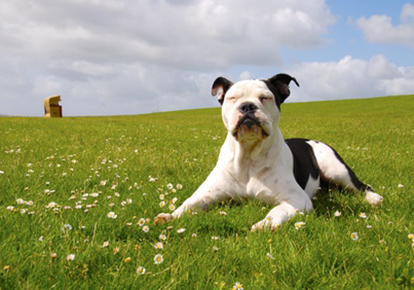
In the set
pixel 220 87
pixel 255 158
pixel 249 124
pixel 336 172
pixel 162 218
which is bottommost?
pixel 162 218

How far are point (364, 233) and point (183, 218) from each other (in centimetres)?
208

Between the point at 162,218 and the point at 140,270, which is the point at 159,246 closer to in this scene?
the point at 140,270

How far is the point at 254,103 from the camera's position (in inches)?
186

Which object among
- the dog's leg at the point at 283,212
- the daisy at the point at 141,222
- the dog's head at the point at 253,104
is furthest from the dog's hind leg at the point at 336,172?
the daisy at the point at 141,222

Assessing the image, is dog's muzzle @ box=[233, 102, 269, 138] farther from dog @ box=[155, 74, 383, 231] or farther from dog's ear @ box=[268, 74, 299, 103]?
dog's ear @ box=[268, 74, 299, 103]

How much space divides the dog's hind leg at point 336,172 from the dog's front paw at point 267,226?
2.42 m

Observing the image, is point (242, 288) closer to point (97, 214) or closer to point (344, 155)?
point (97, 214)

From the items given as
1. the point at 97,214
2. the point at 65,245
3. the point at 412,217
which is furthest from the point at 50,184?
the point at 412,217

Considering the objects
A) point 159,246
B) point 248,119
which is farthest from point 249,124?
point 159,246

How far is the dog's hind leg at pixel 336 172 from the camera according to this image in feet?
19.5

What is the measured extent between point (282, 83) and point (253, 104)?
2.94ft

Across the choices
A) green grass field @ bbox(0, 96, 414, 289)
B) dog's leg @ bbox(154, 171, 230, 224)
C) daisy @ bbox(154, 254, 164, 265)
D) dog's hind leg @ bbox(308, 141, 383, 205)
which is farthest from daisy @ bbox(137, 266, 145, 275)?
dog's hind leg @ bbox(308, 141, 383, 205)

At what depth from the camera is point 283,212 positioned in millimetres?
4320

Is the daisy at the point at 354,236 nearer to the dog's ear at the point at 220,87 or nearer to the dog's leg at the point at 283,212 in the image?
the dog's leg at the point at 283,212
